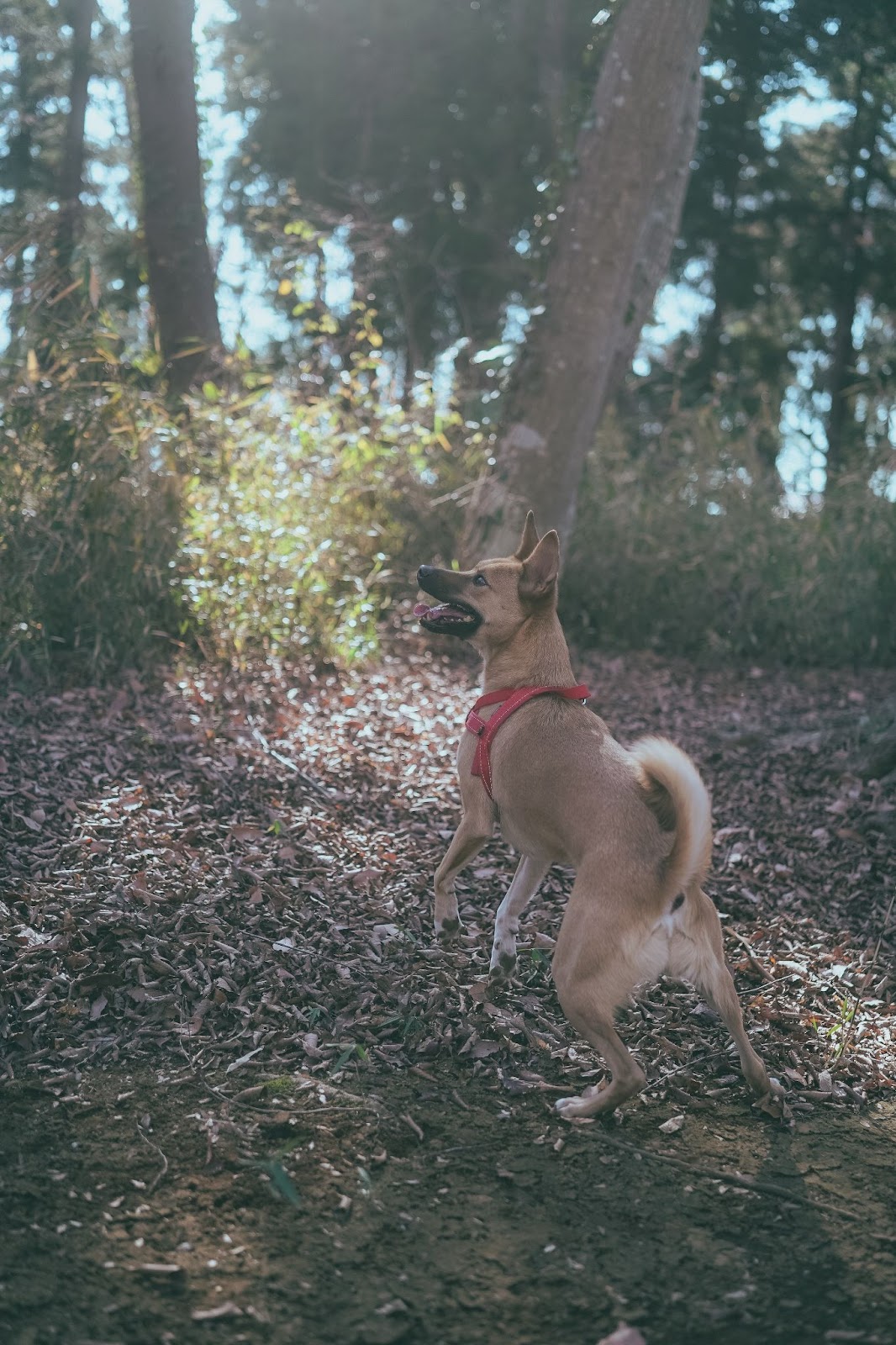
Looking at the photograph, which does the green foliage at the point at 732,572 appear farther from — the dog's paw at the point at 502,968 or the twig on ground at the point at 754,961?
the dog's paw at the point at 502,968

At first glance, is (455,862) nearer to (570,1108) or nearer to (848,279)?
(570,1108)

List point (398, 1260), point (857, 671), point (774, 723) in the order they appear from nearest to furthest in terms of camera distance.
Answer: point (398, 1260) < point (774, 723) < point (857, 671)

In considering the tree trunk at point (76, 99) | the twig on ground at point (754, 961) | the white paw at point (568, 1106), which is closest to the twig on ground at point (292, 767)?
the twig on ground at point (754, 961)

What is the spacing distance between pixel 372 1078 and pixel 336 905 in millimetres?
1075

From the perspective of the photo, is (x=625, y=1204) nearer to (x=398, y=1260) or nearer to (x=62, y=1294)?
(x=398, y=1260)

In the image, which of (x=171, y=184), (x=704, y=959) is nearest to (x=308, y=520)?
(x=171, y=184)

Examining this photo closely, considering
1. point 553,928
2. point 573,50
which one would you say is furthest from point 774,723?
point 573,50

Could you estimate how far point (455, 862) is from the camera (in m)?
3.96

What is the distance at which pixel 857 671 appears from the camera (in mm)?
8727

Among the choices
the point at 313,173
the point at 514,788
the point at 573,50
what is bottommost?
the point at 514,788

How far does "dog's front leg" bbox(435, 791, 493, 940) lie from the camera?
387 cm

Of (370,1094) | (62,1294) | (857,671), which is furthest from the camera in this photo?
(857,671)

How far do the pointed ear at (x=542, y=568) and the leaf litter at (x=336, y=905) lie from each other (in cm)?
134

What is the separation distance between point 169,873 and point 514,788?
1.46m
